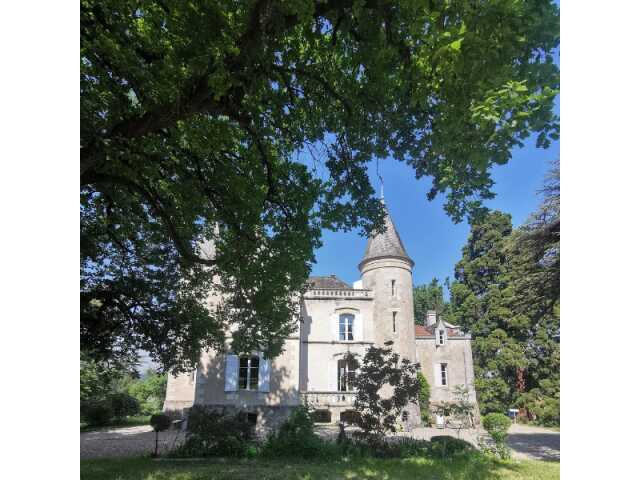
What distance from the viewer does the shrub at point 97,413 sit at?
1605 cm

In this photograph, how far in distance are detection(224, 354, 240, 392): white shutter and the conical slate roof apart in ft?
26.6

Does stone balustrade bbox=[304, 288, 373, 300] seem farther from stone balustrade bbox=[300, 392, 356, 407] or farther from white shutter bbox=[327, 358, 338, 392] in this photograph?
stone balustrade bbox=[300, 392, 356, 407]

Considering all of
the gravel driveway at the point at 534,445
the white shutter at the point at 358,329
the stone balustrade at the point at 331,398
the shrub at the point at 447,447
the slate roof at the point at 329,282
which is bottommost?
the gravel driveway at the point at 534,445

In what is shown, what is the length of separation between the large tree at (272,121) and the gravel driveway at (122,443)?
338cm

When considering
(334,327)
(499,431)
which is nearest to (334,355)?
(334,327)

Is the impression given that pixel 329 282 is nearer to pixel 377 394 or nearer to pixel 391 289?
pixel 391 289

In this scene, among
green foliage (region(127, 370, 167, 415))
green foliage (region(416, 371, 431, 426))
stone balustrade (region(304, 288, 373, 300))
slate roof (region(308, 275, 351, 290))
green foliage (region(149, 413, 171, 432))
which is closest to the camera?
green foliage (region(149, 413, 171, 432))

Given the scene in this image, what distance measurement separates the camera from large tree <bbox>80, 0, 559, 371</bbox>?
288 cm

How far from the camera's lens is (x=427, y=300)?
137ft

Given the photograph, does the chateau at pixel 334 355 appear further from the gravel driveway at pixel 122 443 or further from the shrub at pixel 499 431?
the shrub at pixel 499 431

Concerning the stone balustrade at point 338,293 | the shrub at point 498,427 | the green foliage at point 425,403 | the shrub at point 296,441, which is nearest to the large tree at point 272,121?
the shrub at point 296,441

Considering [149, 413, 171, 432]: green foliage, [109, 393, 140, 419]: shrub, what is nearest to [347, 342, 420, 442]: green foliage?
[149, 413, 171, 432]: green foliage
